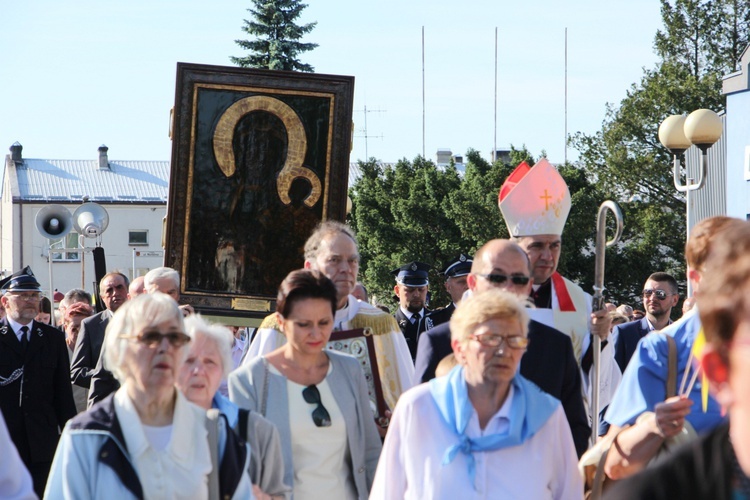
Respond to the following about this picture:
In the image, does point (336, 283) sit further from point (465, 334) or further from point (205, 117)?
point (205, 117)

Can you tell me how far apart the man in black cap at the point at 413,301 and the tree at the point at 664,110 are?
118ft

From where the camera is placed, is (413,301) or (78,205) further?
(78,205)

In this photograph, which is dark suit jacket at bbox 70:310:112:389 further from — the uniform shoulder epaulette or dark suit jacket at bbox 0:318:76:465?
the uniform shoulder epaulette

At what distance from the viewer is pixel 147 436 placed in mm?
4305

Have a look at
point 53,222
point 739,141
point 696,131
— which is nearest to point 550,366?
point 696,131

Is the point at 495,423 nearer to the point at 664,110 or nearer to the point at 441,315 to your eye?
the point at 441,315

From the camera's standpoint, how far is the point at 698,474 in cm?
205

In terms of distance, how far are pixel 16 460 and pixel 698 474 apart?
8.02 feet

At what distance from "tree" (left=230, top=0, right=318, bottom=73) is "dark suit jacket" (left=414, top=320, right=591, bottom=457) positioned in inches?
1475

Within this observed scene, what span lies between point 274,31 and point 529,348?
38.7 meters

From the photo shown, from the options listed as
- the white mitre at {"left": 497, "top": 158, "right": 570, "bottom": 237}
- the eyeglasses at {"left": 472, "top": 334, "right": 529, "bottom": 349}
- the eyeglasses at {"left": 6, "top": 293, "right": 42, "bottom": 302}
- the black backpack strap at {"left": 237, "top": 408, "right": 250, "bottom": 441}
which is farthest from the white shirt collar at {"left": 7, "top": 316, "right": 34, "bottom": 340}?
the eyeglasses at {"left": 472, "top": 334, "right": 529, "bottom": 349}

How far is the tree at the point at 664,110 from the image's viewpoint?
46812mm

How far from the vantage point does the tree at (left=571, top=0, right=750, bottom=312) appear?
154ft

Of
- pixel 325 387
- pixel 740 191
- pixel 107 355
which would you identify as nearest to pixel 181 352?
pixel 107 355
